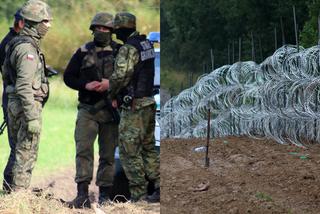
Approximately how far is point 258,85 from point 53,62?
5.08 ft

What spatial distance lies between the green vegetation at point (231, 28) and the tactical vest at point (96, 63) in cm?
51

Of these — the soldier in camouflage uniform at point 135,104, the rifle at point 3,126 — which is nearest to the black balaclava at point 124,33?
the soldier in camouflage uniform at point 135,104

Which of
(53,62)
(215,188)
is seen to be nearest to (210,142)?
(215,188)

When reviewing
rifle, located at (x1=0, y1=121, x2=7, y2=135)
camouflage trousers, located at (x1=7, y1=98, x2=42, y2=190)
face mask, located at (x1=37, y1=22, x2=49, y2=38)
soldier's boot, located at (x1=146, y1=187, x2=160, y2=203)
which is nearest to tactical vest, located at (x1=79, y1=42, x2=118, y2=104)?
face mask, located at (x1=37, y1=22, x2=49, y2=38)

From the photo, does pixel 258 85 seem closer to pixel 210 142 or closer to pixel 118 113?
pixel 210 142

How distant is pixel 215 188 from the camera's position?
5668 millimetres

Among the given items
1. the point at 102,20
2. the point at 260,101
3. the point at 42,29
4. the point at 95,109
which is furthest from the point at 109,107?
the point at 260,101

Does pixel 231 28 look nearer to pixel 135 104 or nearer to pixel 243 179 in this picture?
pixel 135 104

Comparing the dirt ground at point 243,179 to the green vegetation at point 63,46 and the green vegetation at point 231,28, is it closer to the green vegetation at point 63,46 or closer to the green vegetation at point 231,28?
the green vegetation at point 231,28

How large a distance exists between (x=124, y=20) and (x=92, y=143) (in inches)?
36.9

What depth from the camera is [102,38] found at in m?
5.07

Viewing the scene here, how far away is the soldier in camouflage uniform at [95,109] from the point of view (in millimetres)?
5059

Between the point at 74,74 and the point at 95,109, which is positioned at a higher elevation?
the point at 74,74

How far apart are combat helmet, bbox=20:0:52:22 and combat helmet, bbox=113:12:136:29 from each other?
2.06ft
